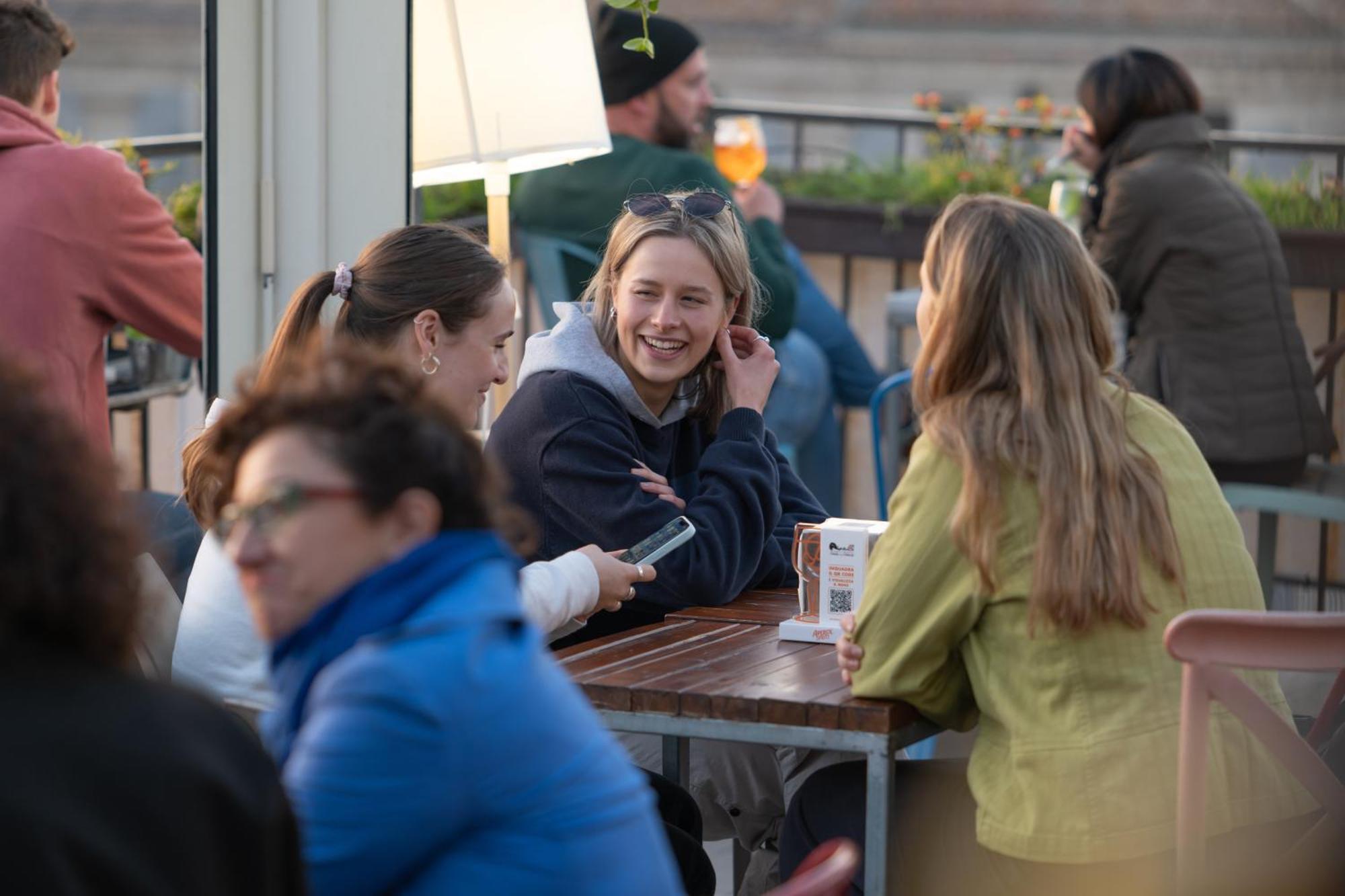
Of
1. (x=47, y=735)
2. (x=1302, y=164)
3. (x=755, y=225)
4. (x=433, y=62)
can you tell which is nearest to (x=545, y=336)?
(x=433, y=62)

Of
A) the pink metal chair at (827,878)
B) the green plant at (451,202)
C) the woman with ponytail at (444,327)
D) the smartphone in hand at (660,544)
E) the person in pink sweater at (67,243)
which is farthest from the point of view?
the green plant at (451,202)

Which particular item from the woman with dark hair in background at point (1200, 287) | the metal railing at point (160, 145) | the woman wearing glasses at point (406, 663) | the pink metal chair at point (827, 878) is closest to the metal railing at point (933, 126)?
the woman with dark hair in background at point (1200, 287)

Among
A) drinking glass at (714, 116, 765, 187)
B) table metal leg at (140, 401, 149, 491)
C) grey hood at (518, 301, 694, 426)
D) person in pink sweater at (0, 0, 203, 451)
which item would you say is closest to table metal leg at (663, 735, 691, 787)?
grey hood at (518, 301, 694, 426)

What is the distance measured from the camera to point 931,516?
1.94m

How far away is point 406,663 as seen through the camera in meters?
1.15

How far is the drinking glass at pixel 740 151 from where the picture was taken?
474 centimetres

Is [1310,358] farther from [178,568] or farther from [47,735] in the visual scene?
[47,735]

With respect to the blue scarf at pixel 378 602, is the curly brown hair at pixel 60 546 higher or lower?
higher

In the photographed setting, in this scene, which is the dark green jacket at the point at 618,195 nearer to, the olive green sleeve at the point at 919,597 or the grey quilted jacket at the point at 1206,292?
the grey quilted jacket at the point at 1206,292

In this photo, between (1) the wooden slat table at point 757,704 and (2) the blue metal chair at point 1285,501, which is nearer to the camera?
(1) the wooden slat table at point 757,704

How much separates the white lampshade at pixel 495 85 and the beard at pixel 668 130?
1.26 meters

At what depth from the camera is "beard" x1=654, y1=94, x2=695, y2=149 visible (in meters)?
4.44

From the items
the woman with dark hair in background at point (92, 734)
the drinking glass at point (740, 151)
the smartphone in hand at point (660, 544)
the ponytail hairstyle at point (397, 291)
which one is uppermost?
the drinking glass at point (740, 151)

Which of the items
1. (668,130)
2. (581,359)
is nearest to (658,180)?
(668,130)
